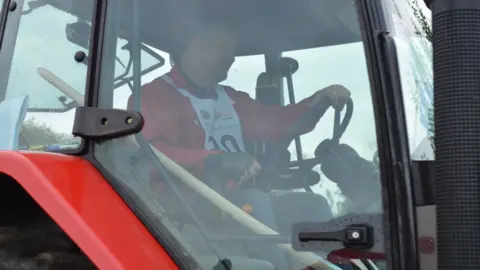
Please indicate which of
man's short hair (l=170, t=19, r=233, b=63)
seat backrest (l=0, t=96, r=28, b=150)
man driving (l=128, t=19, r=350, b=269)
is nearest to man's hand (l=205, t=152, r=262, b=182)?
man driving (l=128, t=19, r=350, b=269)

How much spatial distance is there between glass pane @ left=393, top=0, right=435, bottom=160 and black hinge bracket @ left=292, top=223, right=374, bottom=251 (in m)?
0.21

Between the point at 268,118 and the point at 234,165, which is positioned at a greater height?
the point at 268,118

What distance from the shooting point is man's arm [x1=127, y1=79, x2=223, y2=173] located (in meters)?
1.71

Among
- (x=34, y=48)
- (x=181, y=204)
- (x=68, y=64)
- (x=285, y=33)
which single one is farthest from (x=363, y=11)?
(x=34, y=48)

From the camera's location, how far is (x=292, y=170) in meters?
1.61

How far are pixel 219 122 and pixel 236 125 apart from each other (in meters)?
0.05

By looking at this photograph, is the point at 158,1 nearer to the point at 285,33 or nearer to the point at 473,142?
the point at 285,33

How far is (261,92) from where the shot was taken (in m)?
1.69

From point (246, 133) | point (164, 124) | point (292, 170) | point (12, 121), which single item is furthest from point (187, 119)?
point (12, 121)

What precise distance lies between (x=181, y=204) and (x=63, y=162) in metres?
0.33

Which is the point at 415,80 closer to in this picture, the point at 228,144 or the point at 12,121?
the point at 228,144

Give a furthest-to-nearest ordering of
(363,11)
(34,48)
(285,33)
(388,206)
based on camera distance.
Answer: (34,48) < (285,33) < (363,11) < (388,206)

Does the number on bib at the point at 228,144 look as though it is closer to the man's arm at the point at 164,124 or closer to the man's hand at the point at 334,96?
the man's arm at the point at 164,124

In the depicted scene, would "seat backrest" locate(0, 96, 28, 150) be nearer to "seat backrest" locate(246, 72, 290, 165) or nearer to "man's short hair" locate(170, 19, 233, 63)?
"man's short hair" locate(170, 19, 233, 63)
